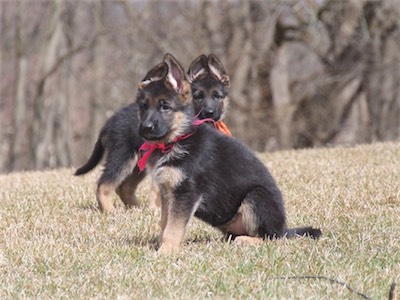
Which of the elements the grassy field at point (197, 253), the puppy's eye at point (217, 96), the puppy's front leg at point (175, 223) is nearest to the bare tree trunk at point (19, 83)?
the grassy field at point (197, 253)

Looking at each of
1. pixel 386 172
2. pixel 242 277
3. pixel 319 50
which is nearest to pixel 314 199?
pixel 386 172

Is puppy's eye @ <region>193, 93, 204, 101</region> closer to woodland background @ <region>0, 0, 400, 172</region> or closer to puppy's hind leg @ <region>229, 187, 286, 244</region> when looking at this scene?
puppy's hind leg @ <region>229, 187, 286, 244</region>

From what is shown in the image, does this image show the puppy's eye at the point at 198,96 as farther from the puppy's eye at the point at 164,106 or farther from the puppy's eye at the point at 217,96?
the puppy's eye at the point at 164,106

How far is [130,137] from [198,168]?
7.95 feet

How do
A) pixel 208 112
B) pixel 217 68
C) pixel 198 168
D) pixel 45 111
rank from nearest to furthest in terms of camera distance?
1. pixel 198 168
2. pixel 208 112
3. pixel 217 68
4. pixel 45 111

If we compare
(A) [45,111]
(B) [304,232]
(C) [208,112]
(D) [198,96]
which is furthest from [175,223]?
(A) [45,111]

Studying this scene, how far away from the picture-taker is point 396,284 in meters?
5.33

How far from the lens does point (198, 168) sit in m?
6.54

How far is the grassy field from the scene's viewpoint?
538 cm

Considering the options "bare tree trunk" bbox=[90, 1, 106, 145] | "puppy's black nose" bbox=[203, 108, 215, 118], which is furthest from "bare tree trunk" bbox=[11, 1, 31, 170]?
"puppy's black nose" bbox=[203, 108, 215, 118]

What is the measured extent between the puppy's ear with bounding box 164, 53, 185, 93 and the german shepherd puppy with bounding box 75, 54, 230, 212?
6.22ft

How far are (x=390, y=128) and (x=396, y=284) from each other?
18.9 m

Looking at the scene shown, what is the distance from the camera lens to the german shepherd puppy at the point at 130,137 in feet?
28.9

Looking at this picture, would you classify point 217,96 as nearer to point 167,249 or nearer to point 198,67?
point 198,67
